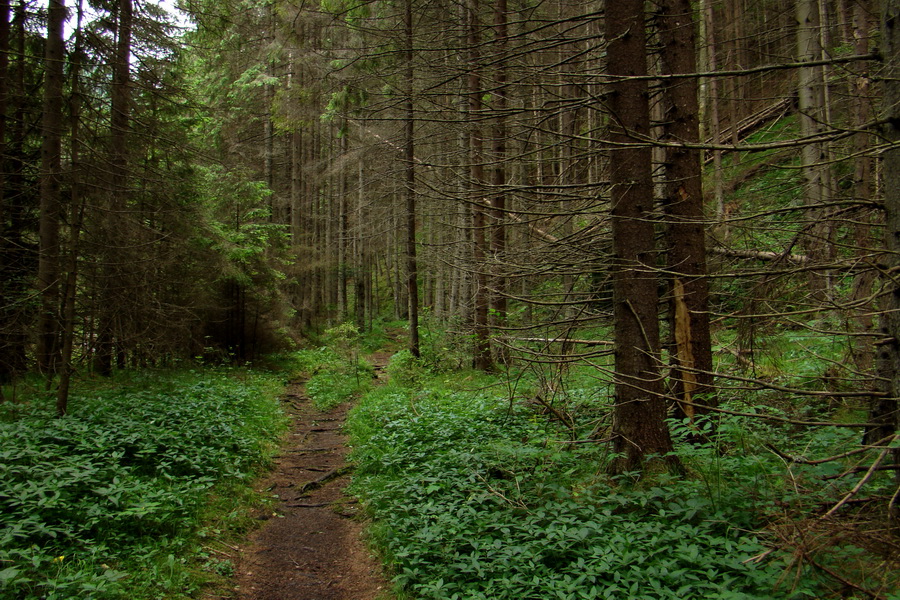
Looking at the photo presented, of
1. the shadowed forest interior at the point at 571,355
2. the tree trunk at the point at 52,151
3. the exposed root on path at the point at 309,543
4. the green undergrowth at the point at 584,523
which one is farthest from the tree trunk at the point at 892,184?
the tree trunk at the point at 52,151

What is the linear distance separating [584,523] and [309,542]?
315 cm

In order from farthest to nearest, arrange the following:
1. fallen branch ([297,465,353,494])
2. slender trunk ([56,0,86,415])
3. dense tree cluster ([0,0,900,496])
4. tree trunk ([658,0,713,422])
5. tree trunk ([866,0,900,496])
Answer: fallen branch ([297,465,353,494]) < slender trunk ([56,0,86,415]) < tree trunk ([658,0,713,422]) < dense tree cluster ([0,0,900,496]) < tree trunk ([866,0,900,496])

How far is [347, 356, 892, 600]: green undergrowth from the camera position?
325 cm

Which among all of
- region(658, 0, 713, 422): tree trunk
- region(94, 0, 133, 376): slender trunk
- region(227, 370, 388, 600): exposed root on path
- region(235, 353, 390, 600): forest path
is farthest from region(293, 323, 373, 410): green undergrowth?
region(658, 0, 713, 422): tree trunk

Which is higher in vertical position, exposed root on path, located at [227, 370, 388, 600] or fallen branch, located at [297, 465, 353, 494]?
fallen branch, located at [297, 465, 353, 494]

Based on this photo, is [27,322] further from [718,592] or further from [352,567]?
[718,592]

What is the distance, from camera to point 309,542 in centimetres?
563

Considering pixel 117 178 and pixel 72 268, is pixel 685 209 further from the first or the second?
pixel 117 178

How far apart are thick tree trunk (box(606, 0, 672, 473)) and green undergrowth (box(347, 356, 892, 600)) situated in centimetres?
32

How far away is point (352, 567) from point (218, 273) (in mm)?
10334

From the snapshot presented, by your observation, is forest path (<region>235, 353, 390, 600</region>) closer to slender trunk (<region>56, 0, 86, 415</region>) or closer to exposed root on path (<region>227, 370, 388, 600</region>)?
exposed root on path (<region>227, 370, 388, 600</region>)

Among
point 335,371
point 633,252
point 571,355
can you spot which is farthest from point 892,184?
point 335,371

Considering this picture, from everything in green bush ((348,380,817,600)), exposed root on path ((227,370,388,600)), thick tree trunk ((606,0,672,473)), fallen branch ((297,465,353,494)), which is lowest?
exposed root on path ((227,370,388,600))

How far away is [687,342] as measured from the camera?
5441 mm
